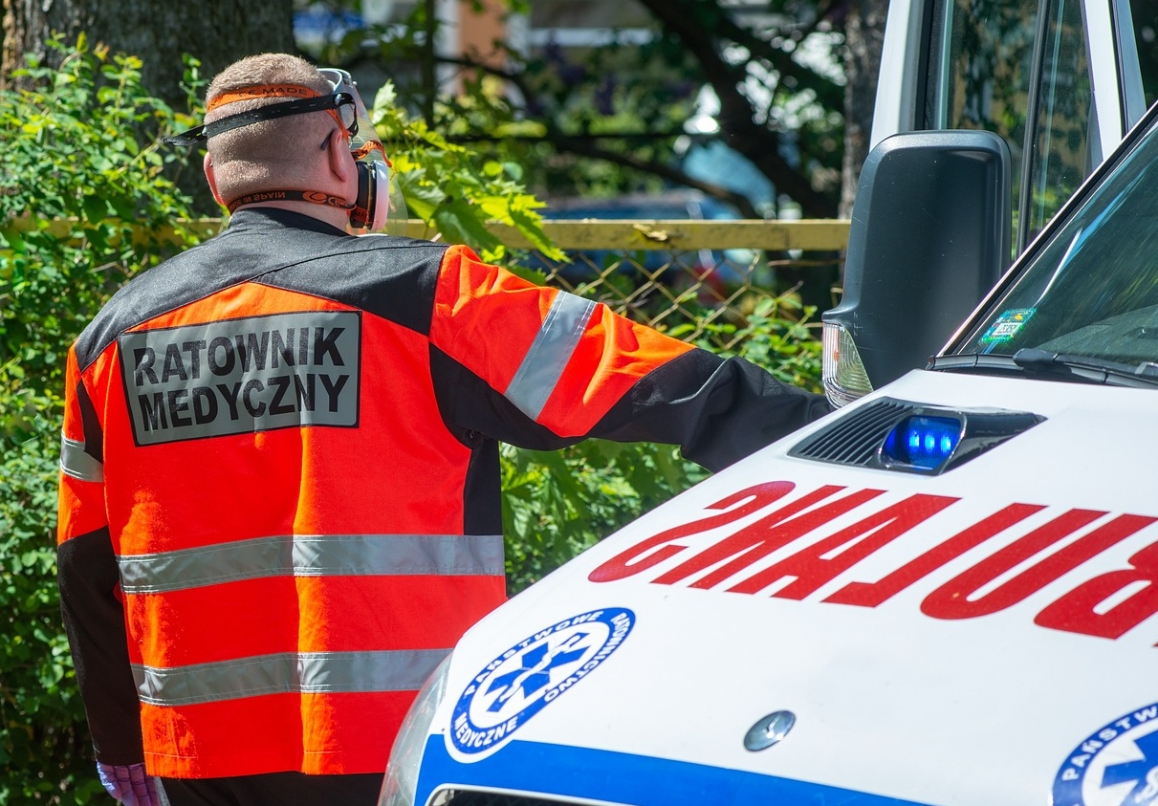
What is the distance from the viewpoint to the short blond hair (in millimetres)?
2326

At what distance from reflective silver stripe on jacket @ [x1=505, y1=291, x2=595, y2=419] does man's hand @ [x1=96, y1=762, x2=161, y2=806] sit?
1091 mm

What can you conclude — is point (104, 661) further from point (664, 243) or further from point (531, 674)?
point (664, 243)

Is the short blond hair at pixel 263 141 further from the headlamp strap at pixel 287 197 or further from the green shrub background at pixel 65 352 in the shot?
the green shrub background at pixel 65 352

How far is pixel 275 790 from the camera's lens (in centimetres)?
229

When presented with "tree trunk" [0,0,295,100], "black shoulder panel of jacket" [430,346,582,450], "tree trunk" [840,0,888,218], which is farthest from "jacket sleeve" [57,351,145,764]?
"tree trunk" [840,0,888,218]

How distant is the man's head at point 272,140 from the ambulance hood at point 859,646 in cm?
97

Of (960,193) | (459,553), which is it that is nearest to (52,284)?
(459,553)

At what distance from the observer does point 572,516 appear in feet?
11.3

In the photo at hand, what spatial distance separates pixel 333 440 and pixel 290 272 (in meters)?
0.28

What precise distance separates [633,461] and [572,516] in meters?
0.23

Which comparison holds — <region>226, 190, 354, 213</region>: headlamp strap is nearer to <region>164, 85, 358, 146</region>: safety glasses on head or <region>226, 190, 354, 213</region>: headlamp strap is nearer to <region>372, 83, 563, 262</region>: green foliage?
<region>164, 85, 358, 146</region>: safety glasses on head

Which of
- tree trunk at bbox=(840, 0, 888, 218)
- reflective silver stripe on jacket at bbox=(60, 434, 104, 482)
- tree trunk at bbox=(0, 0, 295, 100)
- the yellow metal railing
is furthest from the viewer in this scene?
tree trunk at bbox=(840, 0, 888, 218)

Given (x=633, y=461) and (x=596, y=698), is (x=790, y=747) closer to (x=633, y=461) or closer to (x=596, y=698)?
(x=596, y=698)

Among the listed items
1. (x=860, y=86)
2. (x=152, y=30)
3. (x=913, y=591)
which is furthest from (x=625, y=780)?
(x=860, y=86)
